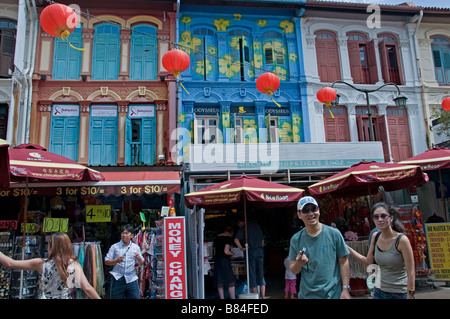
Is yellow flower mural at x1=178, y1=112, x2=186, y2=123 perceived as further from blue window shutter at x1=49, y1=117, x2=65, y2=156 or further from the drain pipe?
the drain pipe

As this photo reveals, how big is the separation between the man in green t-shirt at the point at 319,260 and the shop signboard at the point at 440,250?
18.4 feet

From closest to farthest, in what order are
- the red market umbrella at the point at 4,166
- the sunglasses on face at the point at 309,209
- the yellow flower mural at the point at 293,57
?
the sunglasses on face at the point at 309,209, the red market umbrella at the point at 4,166, the yellow flower mural at the point at 293,57

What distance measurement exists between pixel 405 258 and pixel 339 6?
44.3 feet

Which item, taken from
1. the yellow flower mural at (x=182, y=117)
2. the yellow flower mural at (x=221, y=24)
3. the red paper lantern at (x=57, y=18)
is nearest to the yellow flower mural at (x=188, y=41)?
the yellow flower mural at (x=221, y=24)

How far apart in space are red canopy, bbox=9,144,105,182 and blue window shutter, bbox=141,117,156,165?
471 centimetres

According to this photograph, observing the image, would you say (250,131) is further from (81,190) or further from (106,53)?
(81,190)

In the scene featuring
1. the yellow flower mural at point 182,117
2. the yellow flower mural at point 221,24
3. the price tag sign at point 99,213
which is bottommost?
the price tag sign at point 99,213

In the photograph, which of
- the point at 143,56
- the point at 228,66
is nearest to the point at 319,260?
the point at 228,66

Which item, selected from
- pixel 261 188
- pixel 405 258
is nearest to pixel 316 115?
pixel 261 188

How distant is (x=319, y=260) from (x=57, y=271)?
107 inches

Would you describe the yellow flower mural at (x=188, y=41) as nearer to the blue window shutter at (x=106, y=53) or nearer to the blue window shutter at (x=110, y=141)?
the blue window shutter at (x=106, y=53)

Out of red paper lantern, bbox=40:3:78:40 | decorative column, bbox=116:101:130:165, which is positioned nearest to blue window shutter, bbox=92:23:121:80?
decorative column, bbox=116:101:130:165

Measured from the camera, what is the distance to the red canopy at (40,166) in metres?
7.31

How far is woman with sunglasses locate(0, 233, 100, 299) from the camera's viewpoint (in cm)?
395
